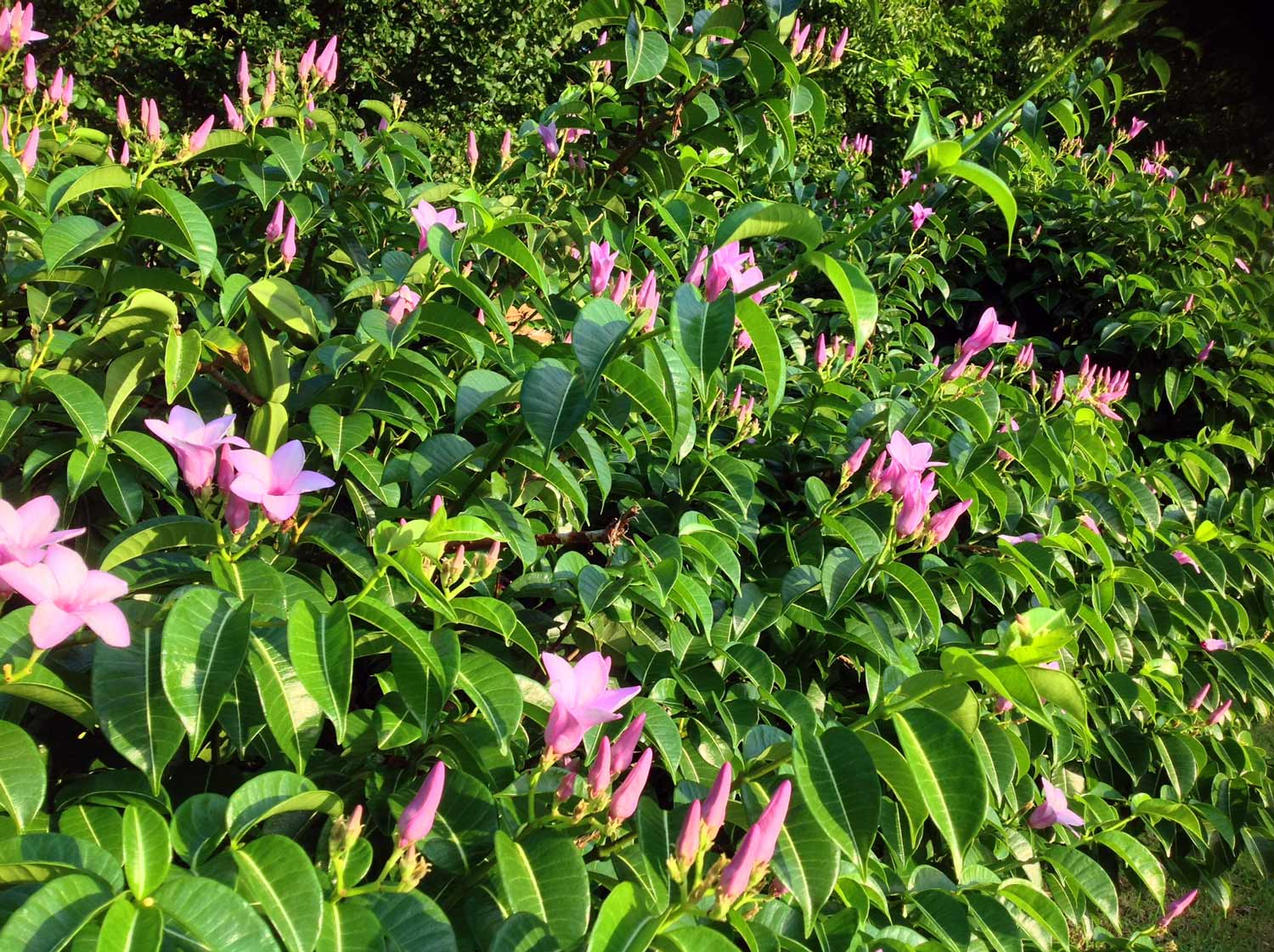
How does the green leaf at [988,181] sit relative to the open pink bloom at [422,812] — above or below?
above

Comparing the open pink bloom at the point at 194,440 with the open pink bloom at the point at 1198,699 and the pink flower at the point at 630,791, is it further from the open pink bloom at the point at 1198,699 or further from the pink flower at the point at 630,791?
the open pink bloom at the point at 1198,699

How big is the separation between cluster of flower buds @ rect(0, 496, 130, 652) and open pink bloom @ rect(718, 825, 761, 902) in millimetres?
661

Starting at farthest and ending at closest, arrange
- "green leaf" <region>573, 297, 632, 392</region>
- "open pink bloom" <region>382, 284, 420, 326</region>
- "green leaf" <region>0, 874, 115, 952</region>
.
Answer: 1. "open pink bloom" <region>382, 284, 420, 326</region>
2. "green leaf" <region>573, 297, 632, 392</region>
3. "green leaf" <region>0, 874, 115, 952</region>

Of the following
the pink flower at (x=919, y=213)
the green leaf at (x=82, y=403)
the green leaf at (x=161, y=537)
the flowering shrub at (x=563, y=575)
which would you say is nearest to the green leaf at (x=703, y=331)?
the flowering shrub at (x=563, y=575)

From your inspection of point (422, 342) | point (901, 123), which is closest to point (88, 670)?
point (422, 342)

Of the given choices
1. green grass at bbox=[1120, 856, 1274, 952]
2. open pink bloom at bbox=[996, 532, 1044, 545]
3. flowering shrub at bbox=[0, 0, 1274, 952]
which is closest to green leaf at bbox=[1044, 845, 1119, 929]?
flowering shrub at bbox=[0, 0, 1274, 952]

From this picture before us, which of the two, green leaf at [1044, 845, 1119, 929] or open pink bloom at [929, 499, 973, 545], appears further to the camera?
green leaf at [1044, 845, 1119, 929]

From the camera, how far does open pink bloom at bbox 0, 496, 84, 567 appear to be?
95 cm

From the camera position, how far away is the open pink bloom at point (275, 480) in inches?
43.6

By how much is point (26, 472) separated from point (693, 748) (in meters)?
1.14

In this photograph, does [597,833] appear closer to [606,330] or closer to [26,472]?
[606,330]

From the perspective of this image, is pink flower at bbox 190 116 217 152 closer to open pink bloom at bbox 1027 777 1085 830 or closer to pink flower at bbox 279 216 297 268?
pink flower at bbox 279 216 297 268

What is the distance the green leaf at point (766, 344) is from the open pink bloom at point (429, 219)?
0.54 meters

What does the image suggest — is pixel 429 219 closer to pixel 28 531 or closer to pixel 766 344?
pixel 766 344
